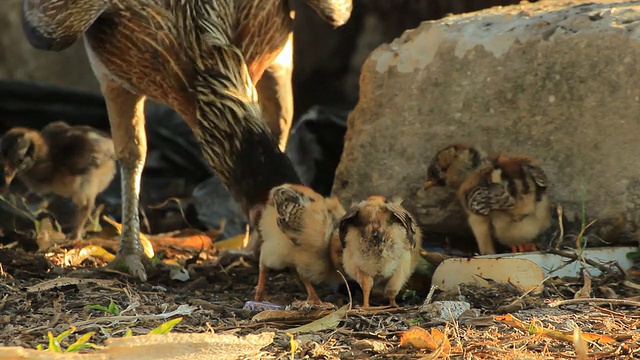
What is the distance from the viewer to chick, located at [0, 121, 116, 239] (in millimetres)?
6316

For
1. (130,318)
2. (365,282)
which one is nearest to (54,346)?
(130,318)

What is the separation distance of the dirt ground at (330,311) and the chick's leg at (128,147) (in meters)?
0.48

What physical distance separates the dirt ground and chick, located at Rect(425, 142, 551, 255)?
0.51 metres

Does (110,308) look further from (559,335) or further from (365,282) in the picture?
(559,335)

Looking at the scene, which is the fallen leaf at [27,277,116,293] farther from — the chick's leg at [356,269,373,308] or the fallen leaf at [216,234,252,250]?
the fallen leaf at [216,234,252,250]

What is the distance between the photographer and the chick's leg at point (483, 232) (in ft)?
16.2

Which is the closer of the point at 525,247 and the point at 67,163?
the point at 525,247

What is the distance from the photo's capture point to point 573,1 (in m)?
5.96

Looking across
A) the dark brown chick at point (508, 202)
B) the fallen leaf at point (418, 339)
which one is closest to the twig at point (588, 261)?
the dark brown chick at point (508, 202)

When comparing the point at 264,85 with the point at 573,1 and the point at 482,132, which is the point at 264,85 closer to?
the point at 482,132

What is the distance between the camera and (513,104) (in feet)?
17.3

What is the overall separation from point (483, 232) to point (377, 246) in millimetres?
1052

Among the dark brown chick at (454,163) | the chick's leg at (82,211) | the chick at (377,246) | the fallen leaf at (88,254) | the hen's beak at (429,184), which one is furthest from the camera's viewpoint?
the chick's leg at (82,211)

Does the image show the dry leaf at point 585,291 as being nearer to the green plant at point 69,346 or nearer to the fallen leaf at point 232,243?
the green plant at point 69,346
